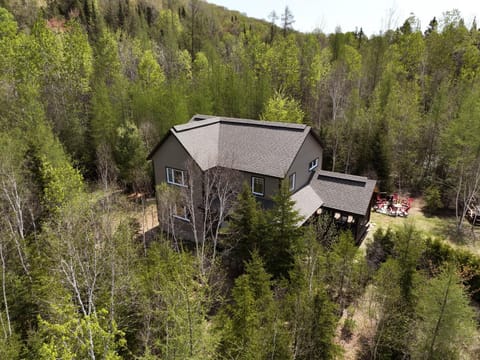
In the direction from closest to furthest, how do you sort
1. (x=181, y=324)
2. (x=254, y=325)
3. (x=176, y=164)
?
(x=181, y=324) → (x=254, y=325) → (x=176, y=164)

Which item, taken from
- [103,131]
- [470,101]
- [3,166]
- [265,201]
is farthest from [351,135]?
[3,166]

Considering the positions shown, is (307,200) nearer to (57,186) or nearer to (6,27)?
(57,186)

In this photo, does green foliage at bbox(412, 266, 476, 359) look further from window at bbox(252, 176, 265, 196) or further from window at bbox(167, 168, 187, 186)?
window at bbox(167, 168, 187, 186)

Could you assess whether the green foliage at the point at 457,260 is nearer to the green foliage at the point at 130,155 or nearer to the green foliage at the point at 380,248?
the green foliage at the point at 380,248

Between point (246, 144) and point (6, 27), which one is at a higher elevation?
point (6, 27)

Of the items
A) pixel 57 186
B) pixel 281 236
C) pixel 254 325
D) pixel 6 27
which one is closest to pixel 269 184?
pixel 281 236

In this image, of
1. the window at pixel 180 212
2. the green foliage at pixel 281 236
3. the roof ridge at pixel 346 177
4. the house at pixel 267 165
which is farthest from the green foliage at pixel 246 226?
the roof ridge at pixel 346 177
